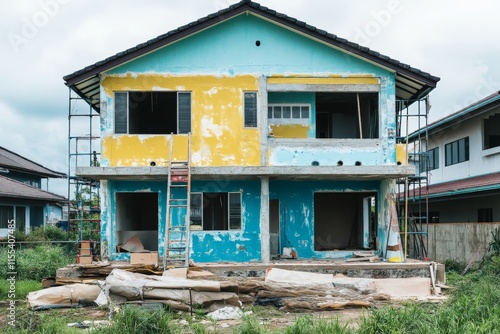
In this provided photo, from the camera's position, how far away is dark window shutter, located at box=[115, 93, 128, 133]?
1683 cm

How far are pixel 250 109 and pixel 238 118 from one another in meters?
0.45

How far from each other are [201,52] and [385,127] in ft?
19.0

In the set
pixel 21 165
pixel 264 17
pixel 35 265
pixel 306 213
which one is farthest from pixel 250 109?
pixel 21 165

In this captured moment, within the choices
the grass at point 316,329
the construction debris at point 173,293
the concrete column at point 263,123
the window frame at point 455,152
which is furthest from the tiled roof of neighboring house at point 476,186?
the grass at point 316,329

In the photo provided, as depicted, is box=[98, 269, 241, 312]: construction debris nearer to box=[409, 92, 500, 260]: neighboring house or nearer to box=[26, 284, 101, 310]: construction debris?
box=[26, 284, 101, 310]: construction debris

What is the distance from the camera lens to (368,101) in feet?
62.3

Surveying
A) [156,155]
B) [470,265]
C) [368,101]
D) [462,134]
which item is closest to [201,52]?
[156,155]

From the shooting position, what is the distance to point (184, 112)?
1688 centimetres

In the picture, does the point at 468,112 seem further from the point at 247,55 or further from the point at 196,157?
the point at 196,157

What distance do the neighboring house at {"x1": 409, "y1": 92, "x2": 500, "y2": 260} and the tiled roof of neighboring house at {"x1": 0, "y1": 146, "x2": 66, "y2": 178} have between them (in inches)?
881

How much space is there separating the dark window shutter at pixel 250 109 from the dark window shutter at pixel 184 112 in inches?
65.0

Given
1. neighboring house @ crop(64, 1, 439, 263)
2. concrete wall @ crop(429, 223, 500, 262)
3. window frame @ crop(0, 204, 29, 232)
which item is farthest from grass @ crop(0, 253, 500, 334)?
window frame @ crop(0, 204, 29, 232)

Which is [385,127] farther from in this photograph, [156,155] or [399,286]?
[156,155]

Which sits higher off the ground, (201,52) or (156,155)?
(201,52)
